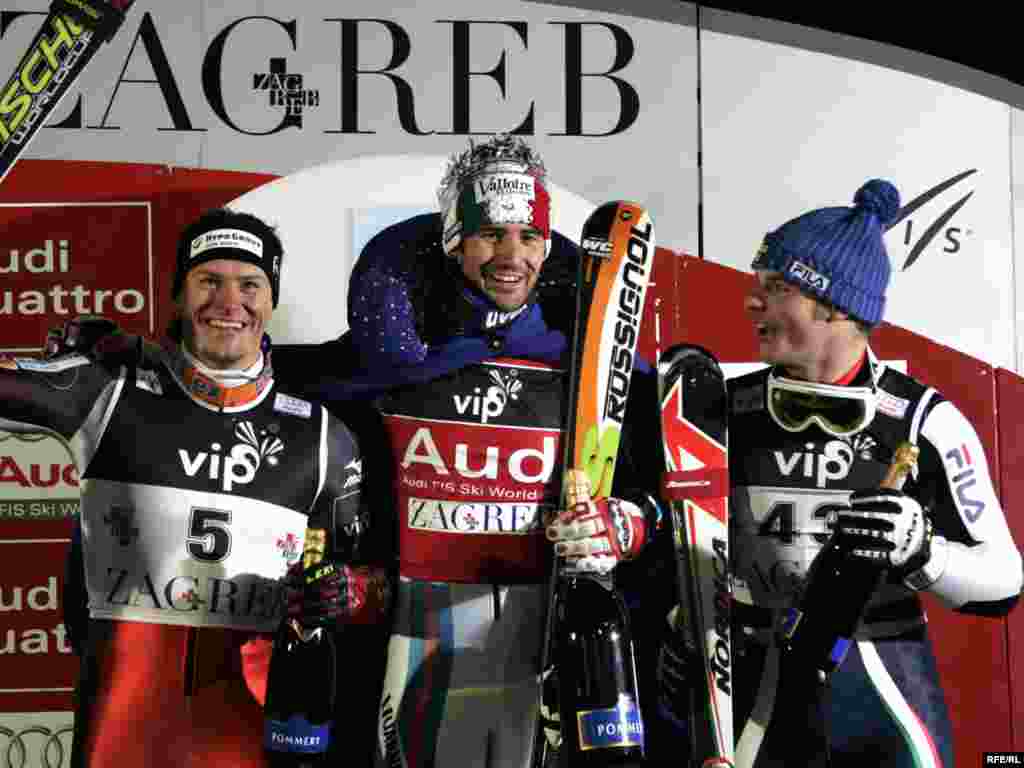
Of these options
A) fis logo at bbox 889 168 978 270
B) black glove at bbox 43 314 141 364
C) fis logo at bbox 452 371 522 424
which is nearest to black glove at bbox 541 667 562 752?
fis logo at bbox 452 371 522 424

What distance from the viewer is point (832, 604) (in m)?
3.41

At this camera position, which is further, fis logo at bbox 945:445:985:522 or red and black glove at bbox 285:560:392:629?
fis logo at bbox 945:445:985:522

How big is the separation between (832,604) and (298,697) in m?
1.21

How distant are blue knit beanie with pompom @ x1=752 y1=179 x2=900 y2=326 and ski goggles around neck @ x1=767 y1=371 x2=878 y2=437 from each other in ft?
0.59

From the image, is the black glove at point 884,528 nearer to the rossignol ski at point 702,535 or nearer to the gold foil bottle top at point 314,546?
the rossignol ski at point 702,535

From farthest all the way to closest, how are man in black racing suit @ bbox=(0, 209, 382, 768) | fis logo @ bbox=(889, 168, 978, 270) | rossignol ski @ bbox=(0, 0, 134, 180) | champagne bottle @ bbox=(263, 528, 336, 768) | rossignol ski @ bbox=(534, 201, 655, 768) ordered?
fis logo @ bbox=(889, 168, 978, 270) < rossignol ski @ bbox=(0, 0, 134, 180) < rossignol ski @ bbox=(534, 201, 655, 768) < man in black racing suit @ bbox=(0, 209, 382, 768) < champagne bottle @ bbox=(263, 528, 336, 768)

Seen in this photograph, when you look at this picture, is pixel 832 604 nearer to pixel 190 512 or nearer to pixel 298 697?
pixel 298 697

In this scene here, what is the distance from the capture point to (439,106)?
428cm

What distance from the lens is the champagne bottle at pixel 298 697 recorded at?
10.7 ft

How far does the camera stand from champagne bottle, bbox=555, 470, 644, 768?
10.9 feet

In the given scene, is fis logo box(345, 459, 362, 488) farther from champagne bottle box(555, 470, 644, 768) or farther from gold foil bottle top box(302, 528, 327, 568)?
champagne bottle box(555, 470, 644, 768)

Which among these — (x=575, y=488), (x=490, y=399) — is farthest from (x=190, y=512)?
(x=575, y=488)

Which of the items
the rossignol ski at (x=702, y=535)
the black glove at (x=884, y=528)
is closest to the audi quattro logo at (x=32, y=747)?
the rossignol ski at (x=702, y=535)

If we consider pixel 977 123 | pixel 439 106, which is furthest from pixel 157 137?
pixel 977 123
